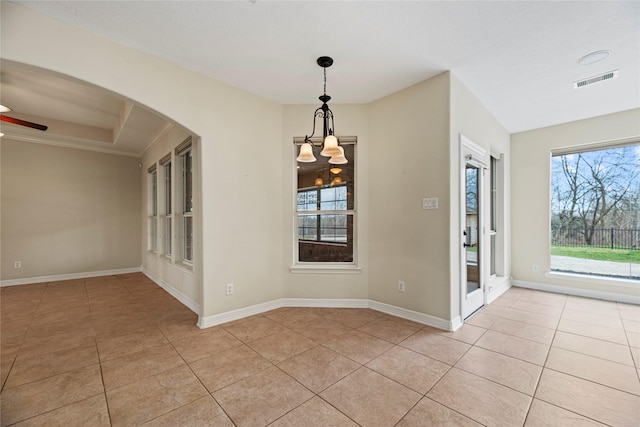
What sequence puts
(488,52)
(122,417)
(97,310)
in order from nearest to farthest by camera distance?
1. (122,417)
2. (488,52)
3. (97,310)

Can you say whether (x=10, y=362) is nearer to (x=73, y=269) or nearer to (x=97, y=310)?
(x=97, y=310)

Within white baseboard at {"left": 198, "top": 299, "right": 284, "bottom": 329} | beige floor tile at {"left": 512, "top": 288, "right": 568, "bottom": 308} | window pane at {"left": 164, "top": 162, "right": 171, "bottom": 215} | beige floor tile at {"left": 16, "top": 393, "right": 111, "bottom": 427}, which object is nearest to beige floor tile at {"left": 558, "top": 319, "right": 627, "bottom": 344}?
beige floor tile at {"left": 512, "top": 288, "right": 568, "bottom": 308}

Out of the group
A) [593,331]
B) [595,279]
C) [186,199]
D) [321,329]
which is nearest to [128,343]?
[321,329]

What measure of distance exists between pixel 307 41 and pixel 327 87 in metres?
0.86

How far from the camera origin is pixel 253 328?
2955 mm

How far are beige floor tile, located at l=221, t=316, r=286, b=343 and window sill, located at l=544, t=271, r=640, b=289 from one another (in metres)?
4.55

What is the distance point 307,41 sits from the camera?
2383 mm

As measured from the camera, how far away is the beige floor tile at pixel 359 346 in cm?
235

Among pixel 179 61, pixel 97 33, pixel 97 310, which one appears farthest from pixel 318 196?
pixel 97 310

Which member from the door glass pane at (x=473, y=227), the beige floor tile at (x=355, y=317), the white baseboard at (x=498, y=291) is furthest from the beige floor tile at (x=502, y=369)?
the white baseboard at (x=498, y=291)

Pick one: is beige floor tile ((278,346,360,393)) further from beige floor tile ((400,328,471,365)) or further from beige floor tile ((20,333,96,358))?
beige floor tile ((20,333,96,358))

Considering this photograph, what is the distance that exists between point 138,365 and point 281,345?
1189 mm

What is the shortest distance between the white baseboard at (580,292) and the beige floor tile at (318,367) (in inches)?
162

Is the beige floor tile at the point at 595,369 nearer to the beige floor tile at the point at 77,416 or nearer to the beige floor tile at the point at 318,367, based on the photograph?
the beige floor tile at the point at 318,367
